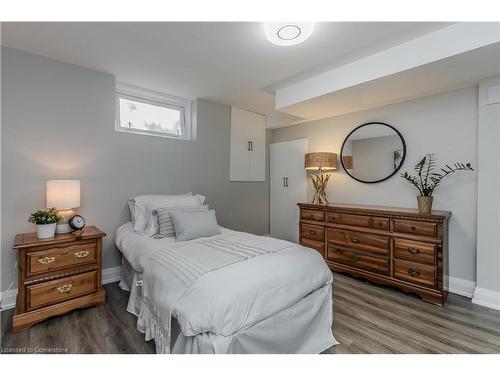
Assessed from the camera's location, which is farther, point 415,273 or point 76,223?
point 415,273

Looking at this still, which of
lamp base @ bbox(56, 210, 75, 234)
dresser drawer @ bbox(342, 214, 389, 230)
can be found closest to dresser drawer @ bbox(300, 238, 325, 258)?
dresser drawer @ bbox(342, 214, 389, 230)

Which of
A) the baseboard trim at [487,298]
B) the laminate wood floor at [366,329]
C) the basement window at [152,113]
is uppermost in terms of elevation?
the basement window at [152,113]

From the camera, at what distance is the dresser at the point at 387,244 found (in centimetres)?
236

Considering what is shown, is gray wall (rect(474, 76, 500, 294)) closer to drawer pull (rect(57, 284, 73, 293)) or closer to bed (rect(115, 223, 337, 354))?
bed (rect(115, 223, 337, 354))

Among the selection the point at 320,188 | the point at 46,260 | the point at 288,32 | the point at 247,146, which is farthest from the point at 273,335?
the point at 247,146

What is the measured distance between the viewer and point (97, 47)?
7.26ft

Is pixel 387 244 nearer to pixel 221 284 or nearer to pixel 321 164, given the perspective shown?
pixel 321 164

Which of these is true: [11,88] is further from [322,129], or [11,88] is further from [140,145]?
[322,129]

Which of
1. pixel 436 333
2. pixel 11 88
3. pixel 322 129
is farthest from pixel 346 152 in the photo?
pixel 11 88

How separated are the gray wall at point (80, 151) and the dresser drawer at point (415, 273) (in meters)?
2.58

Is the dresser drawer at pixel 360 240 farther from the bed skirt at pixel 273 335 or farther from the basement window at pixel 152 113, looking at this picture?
the basement window at pixel 152 113

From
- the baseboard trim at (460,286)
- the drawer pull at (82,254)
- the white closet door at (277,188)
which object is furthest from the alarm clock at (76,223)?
the baseboard trim at (460,286)

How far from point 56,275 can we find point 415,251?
11.1 ft

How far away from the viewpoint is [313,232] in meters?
3.33
